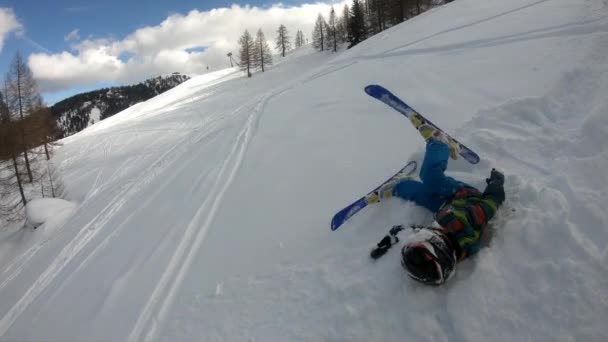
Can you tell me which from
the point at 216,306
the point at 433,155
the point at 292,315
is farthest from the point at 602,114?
the point at 216,306

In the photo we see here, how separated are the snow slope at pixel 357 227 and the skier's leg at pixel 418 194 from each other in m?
0.12

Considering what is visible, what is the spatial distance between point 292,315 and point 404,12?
38.3 metres

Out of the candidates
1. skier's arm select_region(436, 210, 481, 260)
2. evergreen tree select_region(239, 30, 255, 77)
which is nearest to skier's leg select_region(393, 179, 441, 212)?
skier's arm select_region(436, 210, 481, 260)

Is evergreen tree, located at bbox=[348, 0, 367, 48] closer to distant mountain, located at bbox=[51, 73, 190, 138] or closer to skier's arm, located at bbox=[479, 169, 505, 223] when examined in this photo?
skier's arm, located at bbox=[479, 169, 505, 223]

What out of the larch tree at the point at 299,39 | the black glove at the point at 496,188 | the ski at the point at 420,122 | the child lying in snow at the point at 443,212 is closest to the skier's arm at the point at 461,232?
the child lying in snow at the point at 443,212

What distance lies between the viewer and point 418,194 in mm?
3619

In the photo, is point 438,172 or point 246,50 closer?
point 438,172

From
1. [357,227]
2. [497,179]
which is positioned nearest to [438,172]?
[497,179]

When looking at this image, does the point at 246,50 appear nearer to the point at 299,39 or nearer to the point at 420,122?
the point at 420,122

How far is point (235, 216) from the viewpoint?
218 inches

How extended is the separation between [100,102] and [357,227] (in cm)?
16437

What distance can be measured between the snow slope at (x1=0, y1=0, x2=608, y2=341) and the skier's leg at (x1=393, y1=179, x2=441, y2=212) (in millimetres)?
124

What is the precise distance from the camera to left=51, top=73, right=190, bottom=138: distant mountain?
120 m

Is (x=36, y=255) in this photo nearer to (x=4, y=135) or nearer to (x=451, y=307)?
(x=451, y=307)
